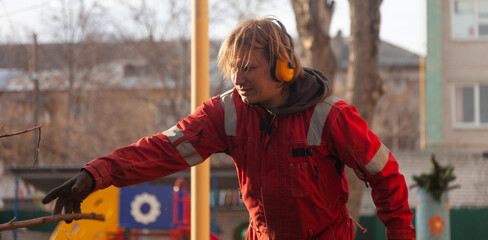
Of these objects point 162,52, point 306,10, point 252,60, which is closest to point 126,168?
point 252,60

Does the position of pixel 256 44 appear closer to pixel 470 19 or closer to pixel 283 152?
pixel 283 152

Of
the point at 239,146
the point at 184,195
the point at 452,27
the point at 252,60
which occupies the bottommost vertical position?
the point at 184,195

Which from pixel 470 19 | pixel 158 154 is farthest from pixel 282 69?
pixel 470 19

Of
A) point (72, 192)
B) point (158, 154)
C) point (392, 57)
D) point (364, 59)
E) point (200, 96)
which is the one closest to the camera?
point (72, 192)

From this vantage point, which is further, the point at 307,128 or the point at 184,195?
the point at 184,195

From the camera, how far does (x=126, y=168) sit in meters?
3.22

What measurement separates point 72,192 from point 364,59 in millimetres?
8812

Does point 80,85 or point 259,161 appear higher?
point 80,85

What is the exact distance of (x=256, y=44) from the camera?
3273 mm

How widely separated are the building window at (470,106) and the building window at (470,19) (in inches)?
74.3

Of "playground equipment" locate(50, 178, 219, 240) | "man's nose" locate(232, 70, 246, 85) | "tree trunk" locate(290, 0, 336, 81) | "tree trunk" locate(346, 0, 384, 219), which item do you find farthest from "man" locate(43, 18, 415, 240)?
"playground equipment" locate(50, 178, 219, 240)

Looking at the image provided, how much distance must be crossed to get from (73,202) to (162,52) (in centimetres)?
2421

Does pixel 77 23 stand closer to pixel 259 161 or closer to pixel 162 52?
pixel 162 52

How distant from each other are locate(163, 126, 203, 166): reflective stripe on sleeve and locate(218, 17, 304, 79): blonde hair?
0.36 meters
